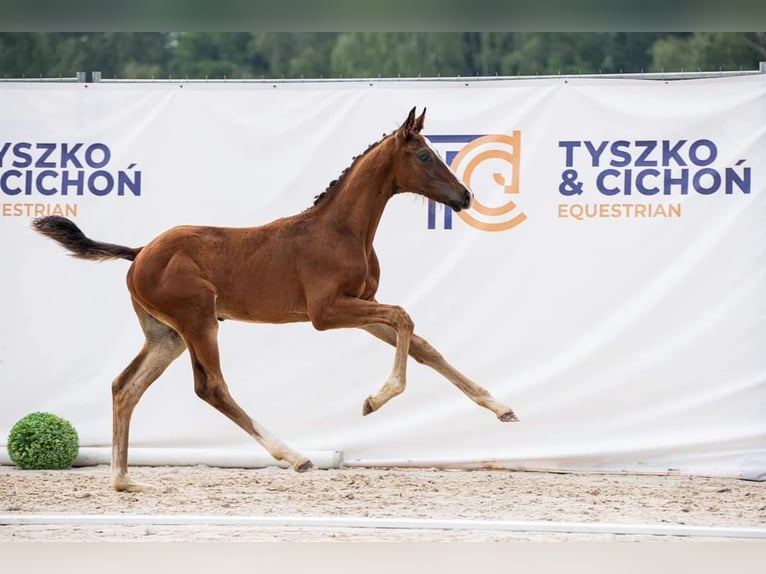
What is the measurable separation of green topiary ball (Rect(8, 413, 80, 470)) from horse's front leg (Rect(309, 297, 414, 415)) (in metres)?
1.77

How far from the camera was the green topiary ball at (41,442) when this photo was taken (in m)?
5.54

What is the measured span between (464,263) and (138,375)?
1.93 meters

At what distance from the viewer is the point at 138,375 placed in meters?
5.09

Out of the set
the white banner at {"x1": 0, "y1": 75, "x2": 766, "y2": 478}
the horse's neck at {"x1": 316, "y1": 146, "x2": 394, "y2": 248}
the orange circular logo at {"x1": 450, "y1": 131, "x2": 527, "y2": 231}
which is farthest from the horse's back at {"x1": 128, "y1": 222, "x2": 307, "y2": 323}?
the orange circular logo at {"x1": 450, "y1": 131, "x2": 527, "y2": 231}

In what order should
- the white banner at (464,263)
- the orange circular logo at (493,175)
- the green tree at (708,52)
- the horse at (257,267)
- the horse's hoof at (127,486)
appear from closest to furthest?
the horse at (257,267)
the horse's hoof at (127,486)
the white banner at (464,263)
the orange circular logo at (493,175)
the green tree at (708,52)

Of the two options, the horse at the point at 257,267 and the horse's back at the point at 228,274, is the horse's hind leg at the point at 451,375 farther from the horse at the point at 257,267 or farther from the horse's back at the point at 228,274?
the horse's back at the point at 228,274

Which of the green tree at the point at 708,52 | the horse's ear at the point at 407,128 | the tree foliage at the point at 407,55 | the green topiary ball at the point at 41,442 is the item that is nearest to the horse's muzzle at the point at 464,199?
the horse's ear at the point at 407,128

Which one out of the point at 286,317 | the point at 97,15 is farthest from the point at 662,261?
the point at 97,15

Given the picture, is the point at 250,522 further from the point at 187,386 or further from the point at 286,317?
the point at 187,386

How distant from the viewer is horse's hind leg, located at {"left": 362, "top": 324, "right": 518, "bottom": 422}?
4402 millimetres

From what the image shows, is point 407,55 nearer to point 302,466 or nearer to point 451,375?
point 451,375

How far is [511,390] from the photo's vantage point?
5.70 meters

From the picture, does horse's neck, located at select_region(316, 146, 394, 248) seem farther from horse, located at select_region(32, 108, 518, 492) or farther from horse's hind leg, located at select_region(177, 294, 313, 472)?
horse's hind leg, located at select_region(177, 294, 313, 472)

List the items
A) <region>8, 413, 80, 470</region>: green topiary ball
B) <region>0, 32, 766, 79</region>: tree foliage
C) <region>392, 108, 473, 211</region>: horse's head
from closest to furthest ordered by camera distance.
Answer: <region>392, 108, 473, 211</region>: horse's head < <region>8, 413, 80, 470</region>: green topiary ball < <region>0, 32, 766, 79</region>: tree foliage
